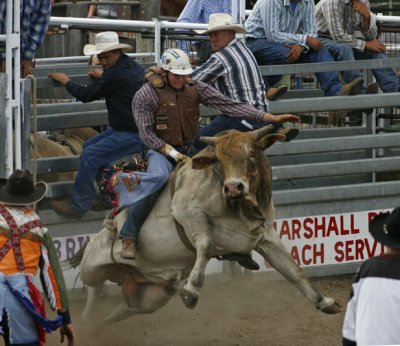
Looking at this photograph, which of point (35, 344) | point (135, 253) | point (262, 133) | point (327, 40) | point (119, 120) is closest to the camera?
point (35, 344)

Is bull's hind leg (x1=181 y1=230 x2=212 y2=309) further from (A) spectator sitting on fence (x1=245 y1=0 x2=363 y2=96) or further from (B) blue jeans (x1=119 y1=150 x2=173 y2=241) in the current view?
(A) spectator sitting on fence (x1=245 y1=0 x2=363 y2=96)

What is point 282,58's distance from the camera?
13.1 m

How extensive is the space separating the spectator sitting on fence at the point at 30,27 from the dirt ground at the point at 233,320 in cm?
215

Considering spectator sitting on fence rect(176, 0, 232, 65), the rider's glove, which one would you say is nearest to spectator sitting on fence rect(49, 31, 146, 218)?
the rider's glove

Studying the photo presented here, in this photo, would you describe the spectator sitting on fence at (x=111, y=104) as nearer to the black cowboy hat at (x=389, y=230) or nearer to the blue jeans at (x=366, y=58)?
the blue jeans at (x=366, y=58)

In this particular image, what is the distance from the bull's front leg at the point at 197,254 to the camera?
9.73 meters

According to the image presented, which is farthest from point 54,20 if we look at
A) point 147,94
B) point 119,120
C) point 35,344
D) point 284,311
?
point 35,344

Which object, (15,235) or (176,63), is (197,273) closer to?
(176,63)

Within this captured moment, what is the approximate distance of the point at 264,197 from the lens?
33.1 ft

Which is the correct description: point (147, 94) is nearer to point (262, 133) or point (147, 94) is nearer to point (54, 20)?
point (262, 133)

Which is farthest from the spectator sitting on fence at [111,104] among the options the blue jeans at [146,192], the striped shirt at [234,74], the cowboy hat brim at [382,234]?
the cowboy hat brim at [382,234]

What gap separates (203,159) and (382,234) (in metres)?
3.21

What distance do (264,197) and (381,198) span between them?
3.16 m

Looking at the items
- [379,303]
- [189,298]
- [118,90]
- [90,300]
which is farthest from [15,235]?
[90,300]
